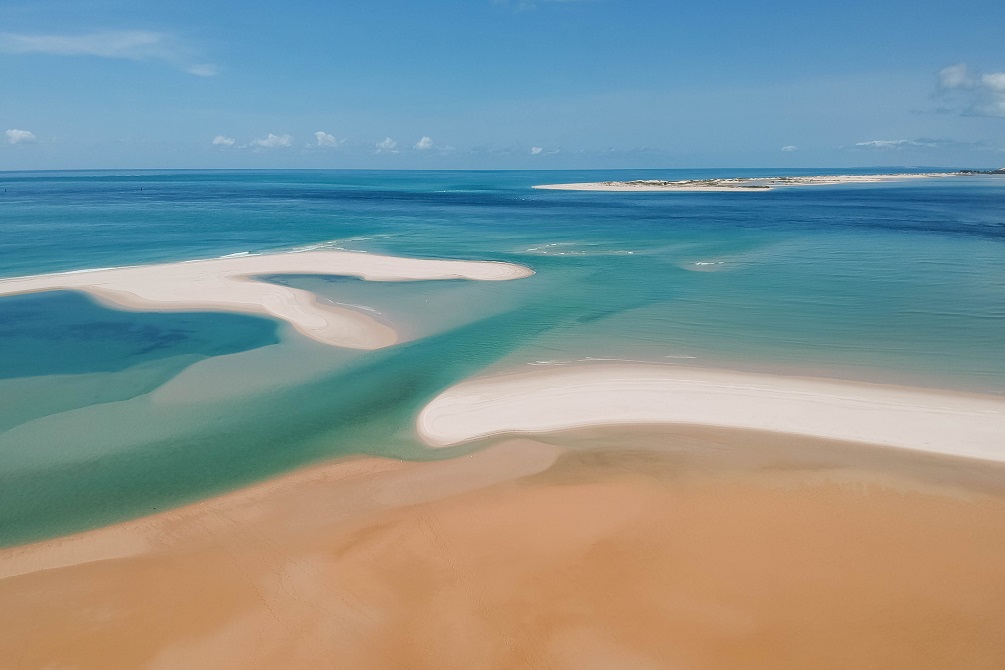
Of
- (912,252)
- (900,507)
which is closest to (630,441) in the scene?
(900,507)

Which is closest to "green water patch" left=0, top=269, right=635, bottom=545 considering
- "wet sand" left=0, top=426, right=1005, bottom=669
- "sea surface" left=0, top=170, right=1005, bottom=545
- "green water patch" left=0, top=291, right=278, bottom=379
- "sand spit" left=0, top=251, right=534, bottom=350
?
"sea surface" left=0, top=170, right=1005, bottom=545

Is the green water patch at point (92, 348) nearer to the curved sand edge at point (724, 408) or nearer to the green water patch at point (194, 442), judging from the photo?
the green water patch at point (194, 442)

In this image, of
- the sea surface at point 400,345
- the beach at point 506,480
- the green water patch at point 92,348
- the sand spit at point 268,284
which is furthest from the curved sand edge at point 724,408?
the green water patch at point 92,348

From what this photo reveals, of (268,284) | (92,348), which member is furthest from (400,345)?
(268,284)

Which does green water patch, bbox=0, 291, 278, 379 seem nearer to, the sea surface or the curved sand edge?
the sea surface

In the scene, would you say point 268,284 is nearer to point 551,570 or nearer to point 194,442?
point 194,442
